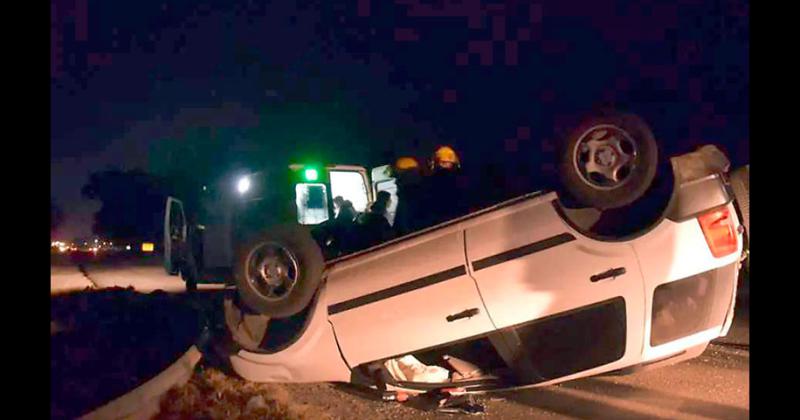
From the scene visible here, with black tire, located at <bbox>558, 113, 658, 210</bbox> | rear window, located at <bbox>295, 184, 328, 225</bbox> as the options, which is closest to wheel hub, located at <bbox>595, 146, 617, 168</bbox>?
black tire, located at <bbox>558, 113, 658, 210</bbox>

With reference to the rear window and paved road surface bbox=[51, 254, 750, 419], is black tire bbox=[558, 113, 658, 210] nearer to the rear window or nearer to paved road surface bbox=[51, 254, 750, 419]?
paved road surface bbox=[51, 254, 750, 419]

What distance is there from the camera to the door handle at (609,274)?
4.45m

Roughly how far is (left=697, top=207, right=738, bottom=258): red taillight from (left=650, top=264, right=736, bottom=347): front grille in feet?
0.47

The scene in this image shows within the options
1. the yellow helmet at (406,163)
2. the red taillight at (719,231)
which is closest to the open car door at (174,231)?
the yellow helmet at (406,163)

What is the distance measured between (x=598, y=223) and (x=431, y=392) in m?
1.77

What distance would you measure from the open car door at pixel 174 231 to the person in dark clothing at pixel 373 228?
7.71 metres

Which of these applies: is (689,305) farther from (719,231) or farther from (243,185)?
(243,185)

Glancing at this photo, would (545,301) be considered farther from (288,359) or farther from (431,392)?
(288,359)

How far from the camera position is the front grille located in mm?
4527

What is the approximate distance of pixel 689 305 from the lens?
4594 millimetres

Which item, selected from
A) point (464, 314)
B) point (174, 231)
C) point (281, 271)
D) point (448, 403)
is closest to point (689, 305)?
point (464, 314)

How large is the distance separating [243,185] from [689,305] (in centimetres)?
893

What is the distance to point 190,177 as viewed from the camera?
5141cm

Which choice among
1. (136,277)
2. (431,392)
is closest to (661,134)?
Result: (431,392)
